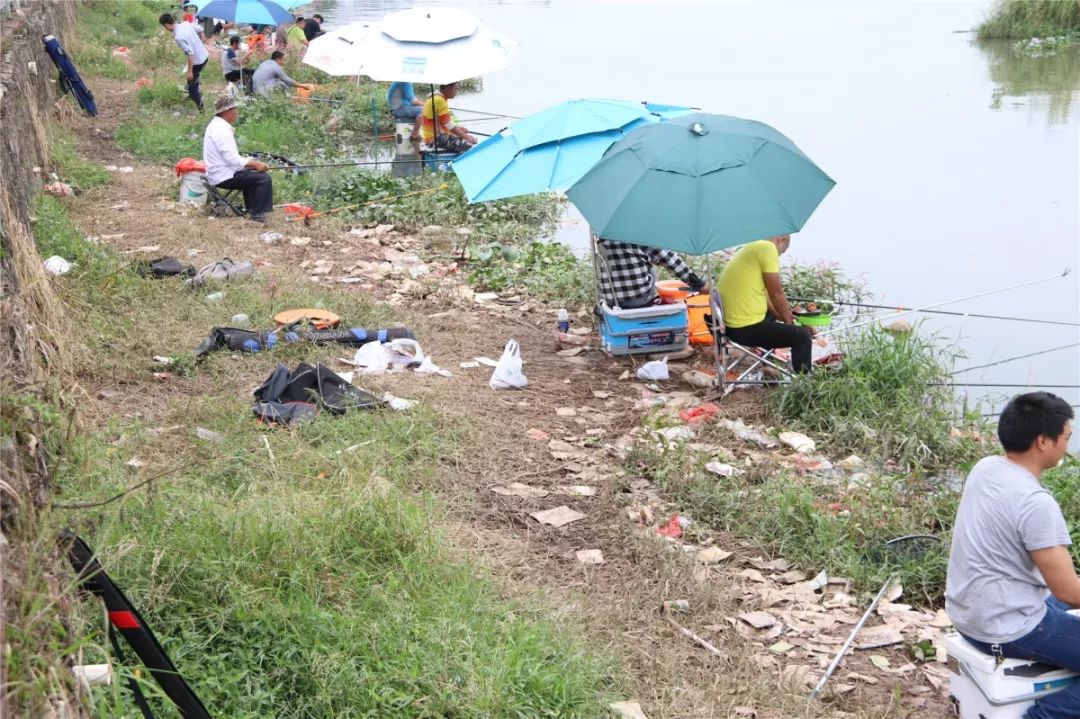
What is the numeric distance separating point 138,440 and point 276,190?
6439mm

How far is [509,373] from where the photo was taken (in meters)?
6.80

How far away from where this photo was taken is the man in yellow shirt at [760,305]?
22.1ft

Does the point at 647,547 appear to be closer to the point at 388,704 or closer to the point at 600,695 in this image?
the point at 600,695

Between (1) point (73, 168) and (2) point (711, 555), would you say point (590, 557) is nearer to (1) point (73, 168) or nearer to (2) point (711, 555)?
(2) point (711, 555)

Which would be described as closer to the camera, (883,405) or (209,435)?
(209,435)

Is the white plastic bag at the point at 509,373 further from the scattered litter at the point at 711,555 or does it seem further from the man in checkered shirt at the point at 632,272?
the scattered litter at the point at 711,555

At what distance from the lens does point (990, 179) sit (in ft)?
42.1

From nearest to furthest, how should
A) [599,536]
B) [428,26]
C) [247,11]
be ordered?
[599,536] → [428,26] → [247,11]

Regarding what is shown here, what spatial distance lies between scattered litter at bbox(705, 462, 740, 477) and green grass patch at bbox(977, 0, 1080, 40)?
19.8m

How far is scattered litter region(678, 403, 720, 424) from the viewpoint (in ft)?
20.9

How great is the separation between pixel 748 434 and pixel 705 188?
1.41 meters

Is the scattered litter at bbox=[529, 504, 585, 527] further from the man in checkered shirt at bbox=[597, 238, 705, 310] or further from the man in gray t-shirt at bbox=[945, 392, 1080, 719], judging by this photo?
the man in checkered shirt at bbox=[597, 238, 705, 310]

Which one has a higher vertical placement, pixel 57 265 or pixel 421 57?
pixel 421 57

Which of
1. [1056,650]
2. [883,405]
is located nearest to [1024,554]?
[1056,650]
